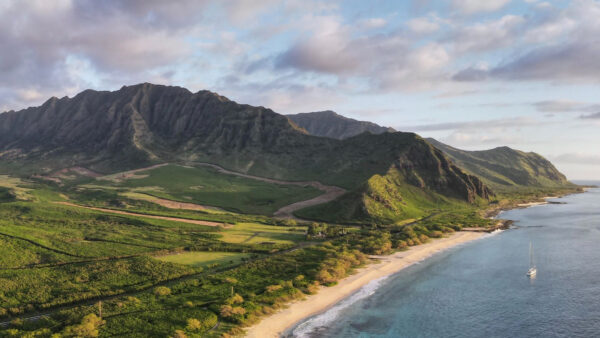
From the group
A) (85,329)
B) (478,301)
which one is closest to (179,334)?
(85,329)

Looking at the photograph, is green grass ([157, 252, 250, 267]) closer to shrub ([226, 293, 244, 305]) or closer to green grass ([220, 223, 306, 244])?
green grass ([220, 223, 306, 244])

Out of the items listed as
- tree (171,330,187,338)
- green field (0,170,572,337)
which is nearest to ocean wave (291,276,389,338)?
green field (0,170,572,337)

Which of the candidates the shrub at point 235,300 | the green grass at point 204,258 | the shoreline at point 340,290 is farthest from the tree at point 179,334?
the green grass at point 204,258

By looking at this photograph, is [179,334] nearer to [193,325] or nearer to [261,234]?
[193,325]

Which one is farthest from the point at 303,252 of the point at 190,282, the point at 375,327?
the point at 375,327

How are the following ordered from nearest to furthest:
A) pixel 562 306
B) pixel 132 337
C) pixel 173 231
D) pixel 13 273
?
1. pixel 132 337
2. pixel 562 306
3. pixel 13 273
4. pixel 173 231

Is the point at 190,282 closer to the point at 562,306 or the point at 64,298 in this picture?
the point at 64,298

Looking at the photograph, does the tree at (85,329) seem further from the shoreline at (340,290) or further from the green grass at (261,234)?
the green grass at (261,234)
